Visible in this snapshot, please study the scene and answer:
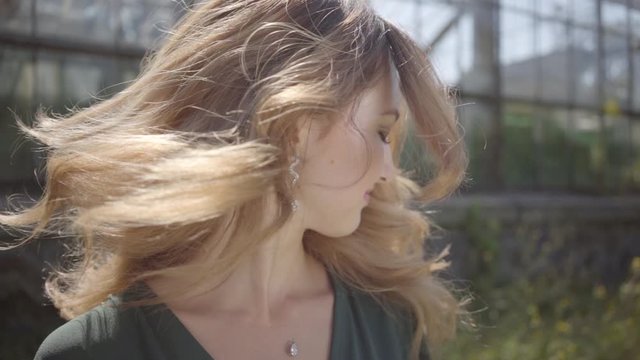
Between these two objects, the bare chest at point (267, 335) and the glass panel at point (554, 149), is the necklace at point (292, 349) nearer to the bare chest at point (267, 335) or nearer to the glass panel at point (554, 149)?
the bare chest at point (267, 335)

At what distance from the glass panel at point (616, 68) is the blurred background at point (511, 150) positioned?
0.08 feet

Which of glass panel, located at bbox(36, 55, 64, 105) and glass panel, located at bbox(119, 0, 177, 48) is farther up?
glass panel, located at bbox(119, 0, 177, 48)

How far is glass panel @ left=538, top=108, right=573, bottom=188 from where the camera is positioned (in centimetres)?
802

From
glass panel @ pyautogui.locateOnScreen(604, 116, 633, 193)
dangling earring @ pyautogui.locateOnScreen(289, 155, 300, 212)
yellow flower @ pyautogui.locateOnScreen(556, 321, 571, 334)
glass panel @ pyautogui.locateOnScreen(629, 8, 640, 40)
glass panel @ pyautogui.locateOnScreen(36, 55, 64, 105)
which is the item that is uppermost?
glass panel @ pyautogui.locateOnScreen(629, 8, 640, 40)

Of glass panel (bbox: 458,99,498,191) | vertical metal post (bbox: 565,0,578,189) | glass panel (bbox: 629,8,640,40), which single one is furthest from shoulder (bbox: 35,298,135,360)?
glass panel (bbox: 629,8,640,40)

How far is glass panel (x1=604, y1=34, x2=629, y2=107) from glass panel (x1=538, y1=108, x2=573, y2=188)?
1.00 meters

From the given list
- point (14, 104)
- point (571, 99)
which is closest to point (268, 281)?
point (14, 104)

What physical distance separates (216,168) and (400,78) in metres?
0.45

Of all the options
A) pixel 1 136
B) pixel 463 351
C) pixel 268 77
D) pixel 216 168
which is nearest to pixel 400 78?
pixel 268 77

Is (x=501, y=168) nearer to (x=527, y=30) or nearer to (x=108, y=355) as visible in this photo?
(x=527, y=30)

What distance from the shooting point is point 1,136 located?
390 centimetres

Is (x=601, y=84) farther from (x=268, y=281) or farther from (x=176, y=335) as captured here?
(x=176, y=335)

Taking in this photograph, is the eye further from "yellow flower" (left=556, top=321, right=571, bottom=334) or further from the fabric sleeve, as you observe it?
"yellow flower" (left=556, top=321, right=571, bottom=334)

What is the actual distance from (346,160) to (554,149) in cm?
723
